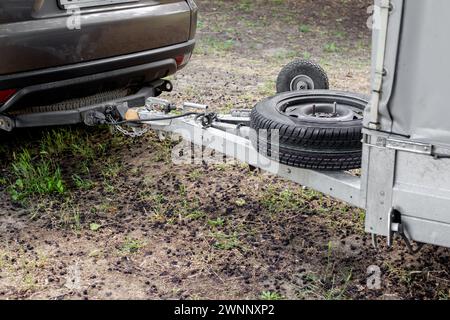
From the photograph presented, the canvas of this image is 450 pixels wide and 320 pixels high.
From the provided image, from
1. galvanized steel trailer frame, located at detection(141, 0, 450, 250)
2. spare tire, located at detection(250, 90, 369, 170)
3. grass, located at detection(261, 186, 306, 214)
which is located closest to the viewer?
galvanized steel trailer frame, located at detection(141, 0, 450, 250)

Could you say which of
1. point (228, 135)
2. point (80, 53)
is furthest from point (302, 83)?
point (80, 53)

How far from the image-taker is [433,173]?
259 cm

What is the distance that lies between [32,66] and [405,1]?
2.33 metres

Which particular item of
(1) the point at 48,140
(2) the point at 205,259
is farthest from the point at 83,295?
(1) the point at 48,140

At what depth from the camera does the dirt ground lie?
315 centimetres

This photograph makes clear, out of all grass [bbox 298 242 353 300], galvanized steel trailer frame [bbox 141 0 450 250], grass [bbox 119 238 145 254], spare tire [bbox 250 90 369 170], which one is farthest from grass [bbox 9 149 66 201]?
galvanized steel trailer frame [bbox 141 0 450 250]

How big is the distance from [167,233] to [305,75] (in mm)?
1954

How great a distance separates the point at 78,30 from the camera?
389cm

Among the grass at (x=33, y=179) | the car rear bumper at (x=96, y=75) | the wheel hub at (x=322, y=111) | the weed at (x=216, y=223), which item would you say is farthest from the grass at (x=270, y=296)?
the car rear bumper at (x=96, y=75)

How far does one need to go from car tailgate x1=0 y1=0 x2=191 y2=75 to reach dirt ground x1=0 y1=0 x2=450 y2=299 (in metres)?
0.88

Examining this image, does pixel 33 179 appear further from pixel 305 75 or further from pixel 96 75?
pixel 305 75

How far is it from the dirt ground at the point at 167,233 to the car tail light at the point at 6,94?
671mm

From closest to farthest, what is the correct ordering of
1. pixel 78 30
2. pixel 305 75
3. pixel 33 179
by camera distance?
pixel 78 30, pixel 33 179, pixel 305 75

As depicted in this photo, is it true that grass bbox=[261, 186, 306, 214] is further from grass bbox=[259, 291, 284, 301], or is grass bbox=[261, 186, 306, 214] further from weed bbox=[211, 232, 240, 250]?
grass bbox=[259, 291, 284, 301]
